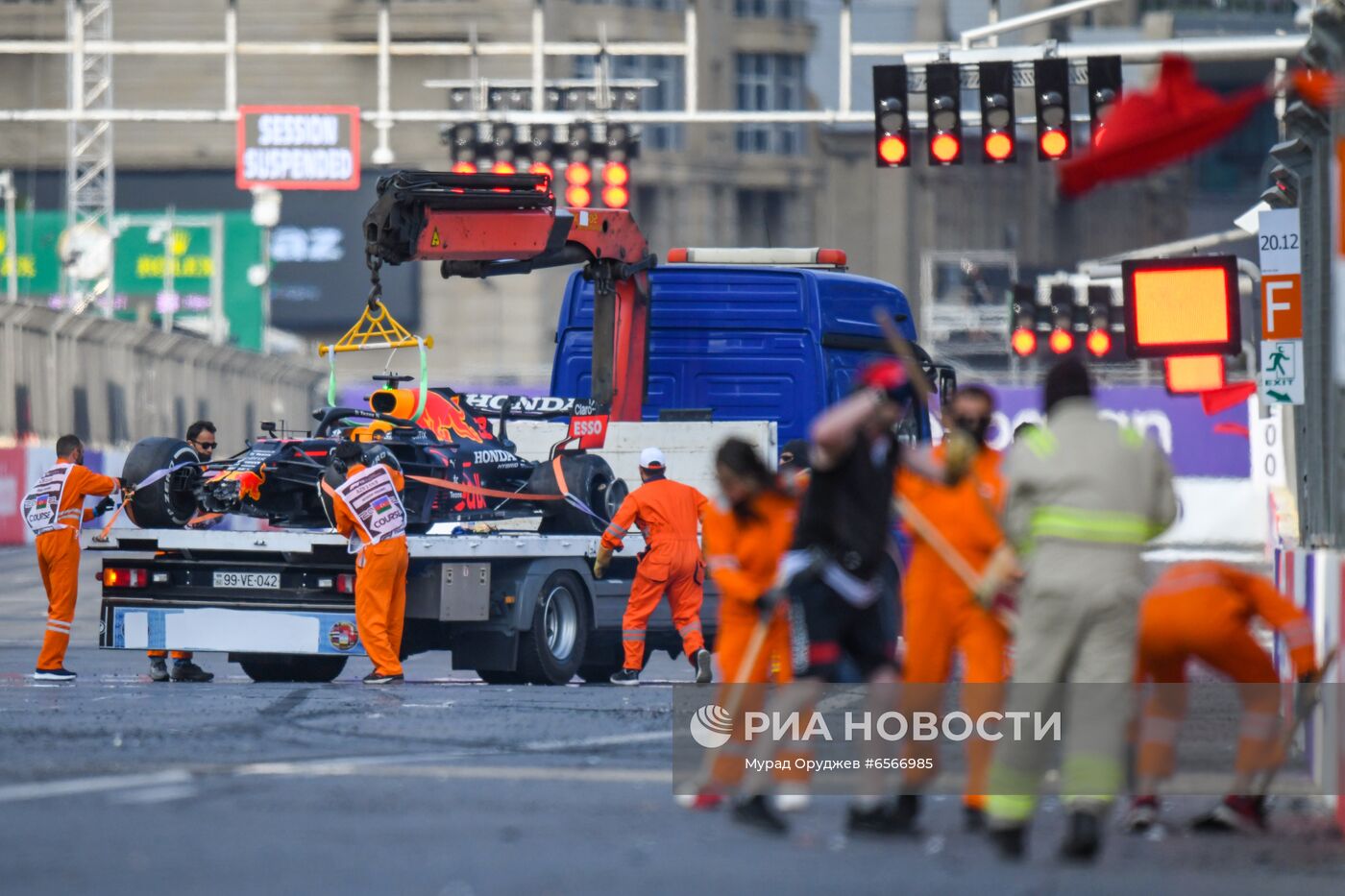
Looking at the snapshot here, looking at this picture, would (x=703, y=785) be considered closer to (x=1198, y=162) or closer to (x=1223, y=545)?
(x=1223, y=545)

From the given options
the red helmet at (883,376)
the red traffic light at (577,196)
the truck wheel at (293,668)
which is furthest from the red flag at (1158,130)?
the red traffic light at (577,196)

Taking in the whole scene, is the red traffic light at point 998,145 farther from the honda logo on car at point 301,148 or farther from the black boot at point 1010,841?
the black boot at point 1010,841

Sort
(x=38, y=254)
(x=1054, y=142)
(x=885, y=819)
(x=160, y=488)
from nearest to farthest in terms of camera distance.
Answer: (x=885, y=819)
(x=160, y=488)
(x=1054, y=142)
(x=38, y=254)

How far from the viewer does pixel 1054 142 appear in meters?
22.8

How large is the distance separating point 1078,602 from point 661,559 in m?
8.51

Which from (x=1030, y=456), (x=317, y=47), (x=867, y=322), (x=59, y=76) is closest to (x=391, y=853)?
(x=1030, y=456)

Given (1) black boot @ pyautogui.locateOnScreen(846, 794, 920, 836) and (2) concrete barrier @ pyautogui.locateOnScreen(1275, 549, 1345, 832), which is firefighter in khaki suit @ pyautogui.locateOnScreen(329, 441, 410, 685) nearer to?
(2) concrete barrier @ pyautogui.locateOnScreen(1275, 549, 1345, 832)

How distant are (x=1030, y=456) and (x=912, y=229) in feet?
214

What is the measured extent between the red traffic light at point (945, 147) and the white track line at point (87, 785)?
43.6ft

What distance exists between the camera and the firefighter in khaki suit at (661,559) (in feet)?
56.2

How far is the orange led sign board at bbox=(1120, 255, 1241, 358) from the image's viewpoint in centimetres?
2309

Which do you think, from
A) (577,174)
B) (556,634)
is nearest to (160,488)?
(556,634)

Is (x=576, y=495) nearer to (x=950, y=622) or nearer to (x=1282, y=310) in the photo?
(x=1282, y=310)

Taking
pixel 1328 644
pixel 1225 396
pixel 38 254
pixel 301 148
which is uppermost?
pixel 38 254
